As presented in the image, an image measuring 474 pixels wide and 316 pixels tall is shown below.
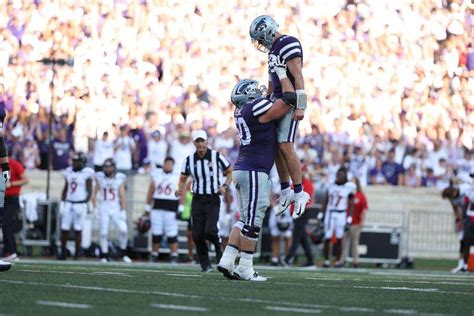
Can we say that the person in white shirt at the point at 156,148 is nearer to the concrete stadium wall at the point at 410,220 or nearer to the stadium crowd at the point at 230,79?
the stadium crowd at the point at 230,79

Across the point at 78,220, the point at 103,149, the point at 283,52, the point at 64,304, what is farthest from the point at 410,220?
the point at 64,304

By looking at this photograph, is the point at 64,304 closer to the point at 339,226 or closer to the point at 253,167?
the point at 253,167

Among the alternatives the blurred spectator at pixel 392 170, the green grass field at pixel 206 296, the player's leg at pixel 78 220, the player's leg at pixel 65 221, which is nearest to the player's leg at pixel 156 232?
the player's leg at pixel 78 220

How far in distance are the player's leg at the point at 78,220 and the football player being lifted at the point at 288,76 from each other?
9962 mm

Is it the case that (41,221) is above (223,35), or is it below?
below

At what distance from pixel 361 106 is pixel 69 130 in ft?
24.7

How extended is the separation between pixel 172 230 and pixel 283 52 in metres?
10.2

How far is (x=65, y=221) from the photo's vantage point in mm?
20812

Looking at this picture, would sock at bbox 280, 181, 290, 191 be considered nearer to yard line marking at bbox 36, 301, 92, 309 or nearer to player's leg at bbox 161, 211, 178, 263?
yard line marking at bbox 36, 301, 92, 309

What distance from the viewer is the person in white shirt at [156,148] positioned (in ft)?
81.7

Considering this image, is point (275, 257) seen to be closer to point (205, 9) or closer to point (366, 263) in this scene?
point (366, 263)

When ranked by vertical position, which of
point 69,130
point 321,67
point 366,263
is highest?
point 321,67

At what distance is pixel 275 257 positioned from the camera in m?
21.8

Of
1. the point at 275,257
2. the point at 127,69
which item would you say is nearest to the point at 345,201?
the point at 275,257
